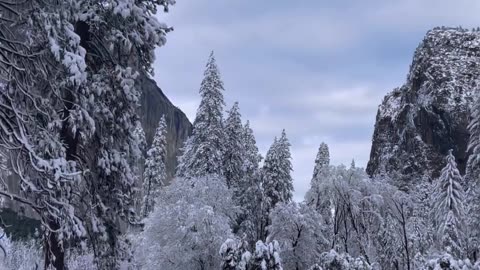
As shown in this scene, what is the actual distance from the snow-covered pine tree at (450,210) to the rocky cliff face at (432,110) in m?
64.8

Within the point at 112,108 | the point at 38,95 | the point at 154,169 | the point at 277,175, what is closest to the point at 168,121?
the point at 154,169

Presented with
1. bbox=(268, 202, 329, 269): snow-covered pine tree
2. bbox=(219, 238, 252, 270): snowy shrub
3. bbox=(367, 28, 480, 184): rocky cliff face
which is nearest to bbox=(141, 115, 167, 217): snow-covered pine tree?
bbox=(268, 202, 329, 269): snow-covered pine tree

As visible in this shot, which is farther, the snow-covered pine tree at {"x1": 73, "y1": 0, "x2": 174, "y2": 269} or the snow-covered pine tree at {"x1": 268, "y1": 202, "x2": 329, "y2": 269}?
the snow-covered pine tree at {"x1": 268, "y1": 202, "x2": 329, "y2": 269}

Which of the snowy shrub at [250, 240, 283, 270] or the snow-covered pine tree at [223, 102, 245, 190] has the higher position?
the snow-covered pine tree at [223, 102, 245, 190]

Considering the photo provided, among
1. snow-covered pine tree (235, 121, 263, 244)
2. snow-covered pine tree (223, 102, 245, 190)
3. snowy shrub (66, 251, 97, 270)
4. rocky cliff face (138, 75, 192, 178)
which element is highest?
rocky cliff face (138, 75, 192, 178)

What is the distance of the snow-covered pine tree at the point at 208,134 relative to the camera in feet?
128

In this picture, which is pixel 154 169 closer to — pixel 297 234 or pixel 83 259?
pixel 297 234

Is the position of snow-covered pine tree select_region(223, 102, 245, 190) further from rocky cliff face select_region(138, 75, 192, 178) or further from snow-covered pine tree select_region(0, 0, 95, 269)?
rocky cliff face select_region(138, 75, 192, 178)

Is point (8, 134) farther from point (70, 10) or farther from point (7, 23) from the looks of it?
point (70, 10)

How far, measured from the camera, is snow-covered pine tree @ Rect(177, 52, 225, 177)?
1542 inches

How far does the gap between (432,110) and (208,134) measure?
85.4 metres

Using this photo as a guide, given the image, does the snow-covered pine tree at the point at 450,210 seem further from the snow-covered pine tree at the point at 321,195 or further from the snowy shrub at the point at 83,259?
the snowy shrub at the point at 83,259

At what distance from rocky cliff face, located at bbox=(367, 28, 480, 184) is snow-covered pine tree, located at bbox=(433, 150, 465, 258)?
213ft

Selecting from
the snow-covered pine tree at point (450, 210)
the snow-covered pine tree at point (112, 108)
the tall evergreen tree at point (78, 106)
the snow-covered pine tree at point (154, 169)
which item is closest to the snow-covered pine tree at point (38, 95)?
the tall evergreen tree at point (78, 106)
